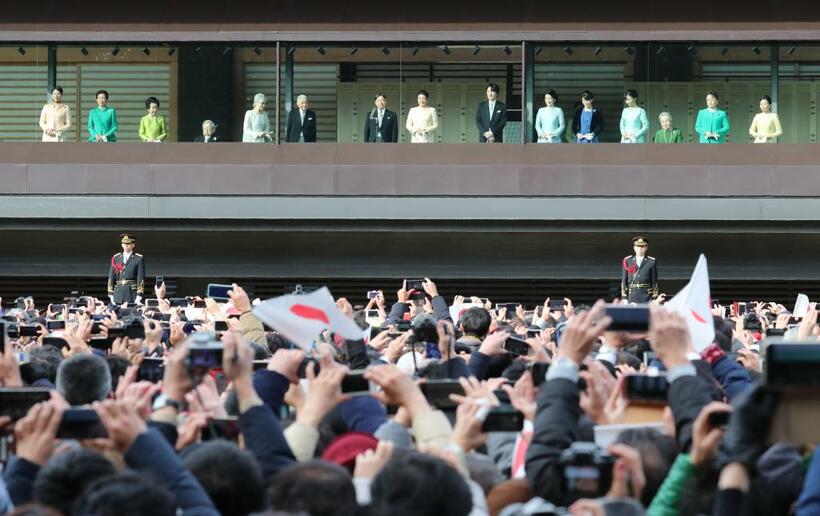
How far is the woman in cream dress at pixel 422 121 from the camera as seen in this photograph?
91.7 ft

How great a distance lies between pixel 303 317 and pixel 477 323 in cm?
393

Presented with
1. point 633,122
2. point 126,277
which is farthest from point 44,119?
point 633,122

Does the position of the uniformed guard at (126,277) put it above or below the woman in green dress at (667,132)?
below

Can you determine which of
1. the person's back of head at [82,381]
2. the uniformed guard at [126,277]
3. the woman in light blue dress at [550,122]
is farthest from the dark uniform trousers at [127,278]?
the person's back of head at [82,381]

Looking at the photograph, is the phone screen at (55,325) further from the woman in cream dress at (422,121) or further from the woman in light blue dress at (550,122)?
the woman in light blue dress at (550,122)

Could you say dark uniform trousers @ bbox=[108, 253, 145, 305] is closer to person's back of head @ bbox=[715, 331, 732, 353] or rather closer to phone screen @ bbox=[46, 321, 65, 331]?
phone screen @ bbox=[46, 321, 65, 331]

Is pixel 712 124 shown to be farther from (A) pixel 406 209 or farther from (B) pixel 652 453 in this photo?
(B) pixel 652 453

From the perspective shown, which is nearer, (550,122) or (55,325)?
(55,325)

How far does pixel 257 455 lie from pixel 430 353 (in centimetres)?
379

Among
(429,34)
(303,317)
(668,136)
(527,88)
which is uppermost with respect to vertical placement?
(429,34)

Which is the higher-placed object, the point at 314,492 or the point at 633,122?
the point at 633,122

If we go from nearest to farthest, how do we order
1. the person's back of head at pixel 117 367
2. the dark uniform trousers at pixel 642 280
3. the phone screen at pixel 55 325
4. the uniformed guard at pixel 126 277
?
the person's back of head at pixel 117 367, the phone screen at pixel 55 325, the uniformed guard at pixel 126 277, the dark uniform trousers at pixel 642 280

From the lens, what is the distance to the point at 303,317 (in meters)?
6.91

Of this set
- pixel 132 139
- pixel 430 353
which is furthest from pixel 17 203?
pixel 430 353
